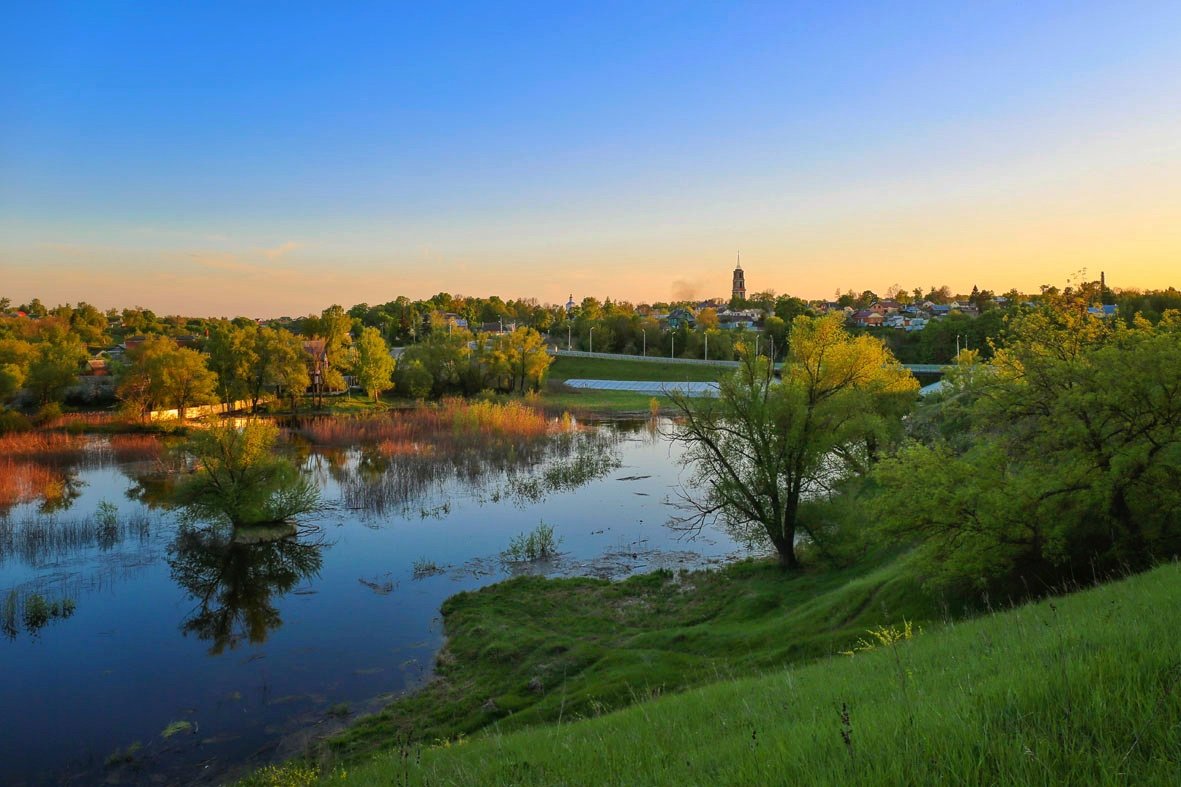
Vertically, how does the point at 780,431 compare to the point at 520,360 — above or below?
below

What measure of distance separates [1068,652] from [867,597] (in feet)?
43.0

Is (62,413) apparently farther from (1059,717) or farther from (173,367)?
(1059,717)

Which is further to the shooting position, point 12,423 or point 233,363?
point 233,363

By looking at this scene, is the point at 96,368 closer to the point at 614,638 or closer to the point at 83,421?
the point at 83,421

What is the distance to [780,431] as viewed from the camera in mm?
25109

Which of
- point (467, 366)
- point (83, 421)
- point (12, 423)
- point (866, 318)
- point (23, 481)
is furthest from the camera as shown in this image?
point (866, 318)

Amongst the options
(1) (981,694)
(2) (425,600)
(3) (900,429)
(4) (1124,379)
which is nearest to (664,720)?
(1) (981,694)

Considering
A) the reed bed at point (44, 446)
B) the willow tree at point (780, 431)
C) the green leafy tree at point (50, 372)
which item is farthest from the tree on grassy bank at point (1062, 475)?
the green leafy tree at point (50, 372)

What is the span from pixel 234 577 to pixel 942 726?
2613cm

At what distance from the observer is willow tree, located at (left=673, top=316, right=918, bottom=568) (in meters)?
24.9

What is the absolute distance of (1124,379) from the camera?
1416 centimetres

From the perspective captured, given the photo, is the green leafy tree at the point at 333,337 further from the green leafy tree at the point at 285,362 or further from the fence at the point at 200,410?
the fence at the point at 200,410

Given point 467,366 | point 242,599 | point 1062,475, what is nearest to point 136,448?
point 242,599

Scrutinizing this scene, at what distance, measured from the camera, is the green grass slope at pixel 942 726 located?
373 cm
